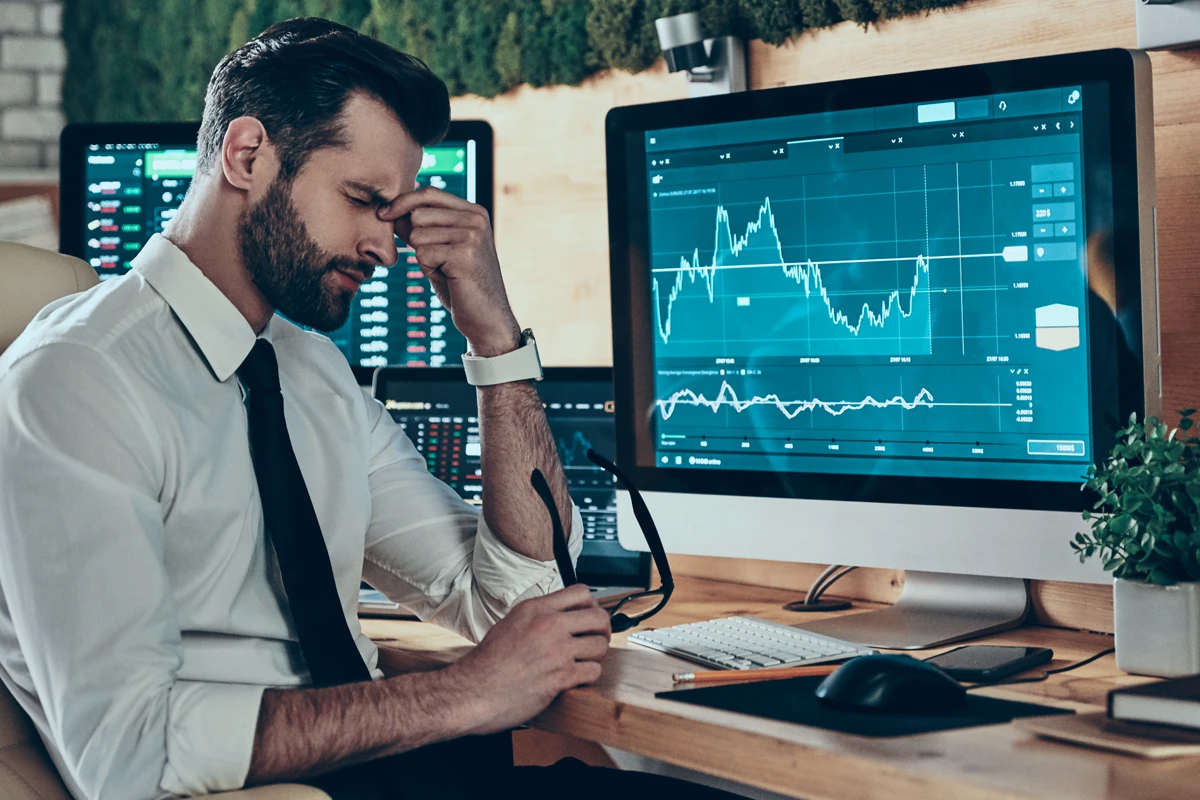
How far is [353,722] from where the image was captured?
1.09 metres

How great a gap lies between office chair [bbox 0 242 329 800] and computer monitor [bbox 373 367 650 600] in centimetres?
50

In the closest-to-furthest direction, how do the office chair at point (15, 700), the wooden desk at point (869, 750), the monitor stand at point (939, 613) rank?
the wooden desk at point (869, 750) < the office chair at point (15, 700) < the monitor stand at point (939, 613)

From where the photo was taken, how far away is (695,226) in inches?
58.9

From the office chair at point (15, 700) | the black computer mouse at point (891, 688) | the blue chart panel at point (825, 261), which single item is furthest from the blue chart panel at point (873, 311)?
the office chair at point (15, 700)

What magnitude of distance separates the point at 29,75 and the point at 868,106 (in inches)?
122

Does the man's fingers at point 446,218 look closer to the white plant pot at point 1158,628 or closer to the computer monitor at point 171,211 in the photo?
the computer monitor at point 171,211

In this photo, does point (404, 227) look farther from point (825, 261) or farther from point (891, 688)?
point (891, 688)

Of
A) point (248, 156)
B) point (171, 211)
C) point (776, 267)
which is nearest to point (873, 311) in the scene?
point (776, 267)

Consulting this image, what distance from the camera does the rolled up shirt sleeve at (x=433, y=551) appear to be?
145 centimetres

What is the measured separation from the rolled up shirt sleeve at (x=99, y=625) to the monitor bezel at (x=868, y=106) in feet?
2.01

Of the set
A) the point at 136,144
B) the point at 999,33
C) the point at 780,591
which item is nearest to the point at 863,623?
the point at 780,591

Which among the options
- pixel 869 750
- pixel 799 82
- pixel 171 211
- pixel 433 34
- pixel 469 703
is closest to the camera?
pixel 869 750

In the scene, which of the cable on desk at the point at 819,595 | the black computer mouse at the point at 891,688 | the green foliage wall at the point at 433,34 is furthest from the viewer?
the green foliage wall at the point at 433,34

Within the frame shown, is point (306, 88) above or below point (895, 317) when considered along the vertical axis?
above
